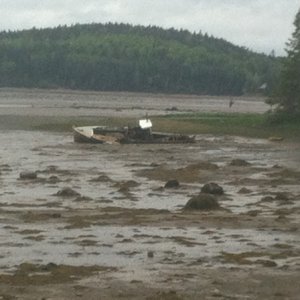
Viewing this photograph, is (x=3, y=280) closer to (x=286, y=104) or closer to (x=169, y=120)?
(x=286, y=104)

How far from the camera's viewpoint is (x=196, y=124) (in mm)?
88438

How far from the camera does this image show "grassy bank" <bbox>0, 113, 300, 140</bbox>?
7738 centimetres

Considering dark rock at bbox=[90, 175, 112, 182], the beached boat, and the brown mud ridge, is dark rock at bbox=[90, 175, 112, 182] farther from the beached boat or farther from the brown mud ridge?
the beached boat

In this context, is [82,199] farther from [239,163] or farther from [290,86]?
[290,86]

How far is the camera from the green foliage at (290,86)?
77125mm

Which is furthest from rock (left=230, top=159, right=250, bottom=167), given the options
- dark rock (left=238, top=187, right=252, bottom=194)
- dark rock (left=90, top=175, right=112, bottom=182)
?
dark rock (left=238, top=187, right=252, bottom=194)

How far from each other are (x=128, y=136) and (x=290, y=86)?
1527 cm

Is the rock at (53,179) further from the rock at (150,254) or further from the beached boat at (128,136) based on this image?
the beached boat at (128,136)

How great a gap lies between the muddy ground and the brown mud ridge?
0.08 ft

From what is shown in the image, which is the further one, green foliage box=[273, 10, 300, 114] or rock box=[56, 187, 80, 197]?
green foliage box=[273, 10, 300, 114]

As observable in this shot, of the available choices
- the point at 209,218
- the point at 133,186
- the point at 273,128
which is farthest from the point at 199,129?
the point at 209,218

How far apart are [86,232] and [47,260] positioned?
13.0 feet

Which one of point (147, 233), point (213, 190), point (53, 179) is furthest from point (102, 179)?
point (147, 233)

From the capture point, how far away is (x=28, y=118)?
96.6 meters
